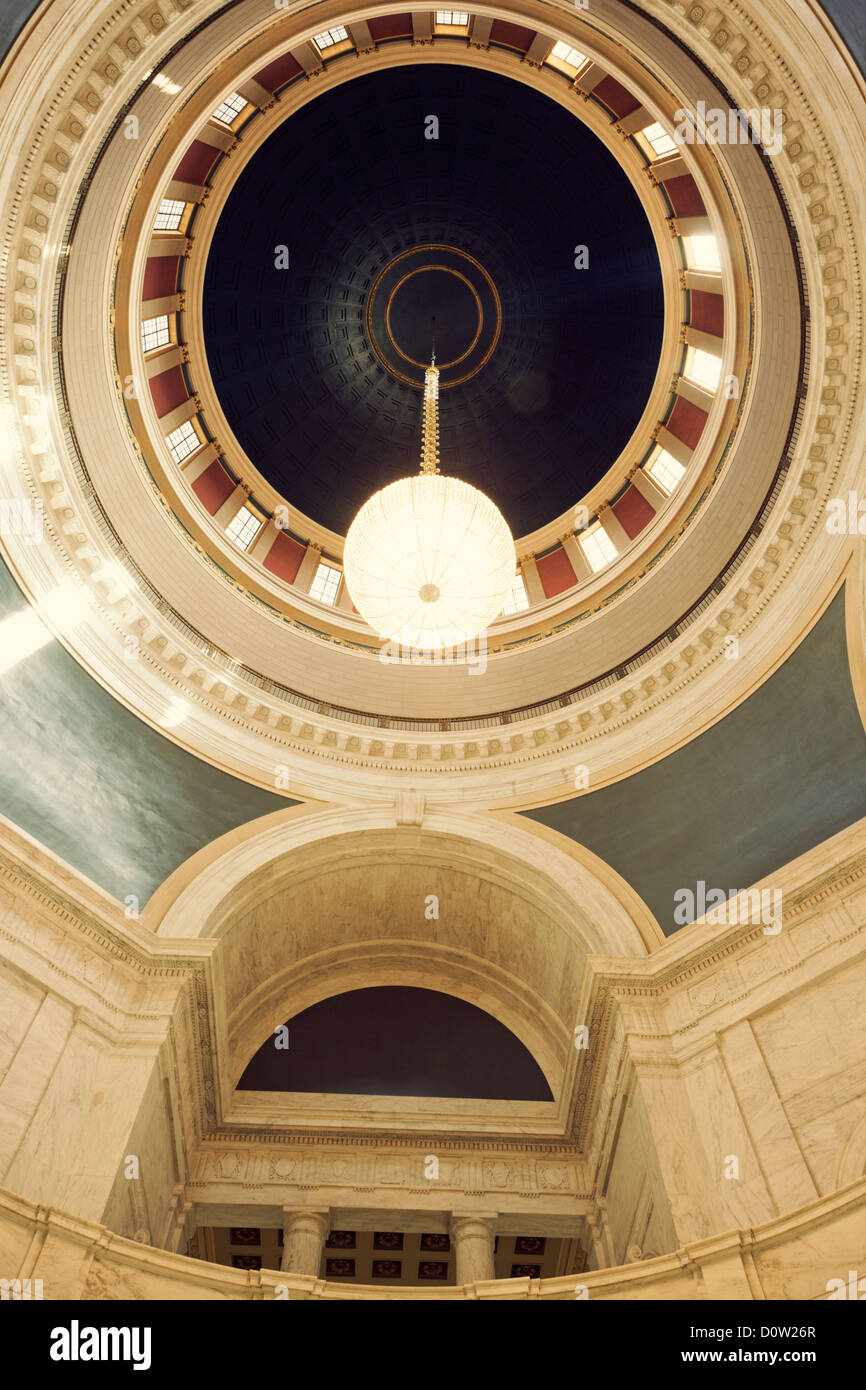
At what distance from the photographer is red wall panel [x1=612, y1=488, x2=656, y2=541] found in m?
17.6

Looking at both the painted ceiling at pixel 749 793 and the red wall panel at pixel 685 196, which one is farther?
the red wall panel at pixel 685 196

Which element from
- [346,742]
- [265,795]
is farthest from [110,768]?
[346,742]

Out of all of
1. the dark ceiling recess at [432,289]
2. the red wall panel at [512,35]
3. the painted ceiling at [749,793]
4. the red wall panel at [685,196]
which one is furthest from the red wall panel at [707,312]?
the painted ceiling at [749,793]

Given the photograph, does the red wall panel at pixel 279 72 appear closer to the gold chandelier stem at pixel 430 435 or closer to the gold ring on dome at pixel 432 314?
the gold ring on dome at pixel 432 314

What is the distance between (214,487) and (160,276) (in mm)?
3988

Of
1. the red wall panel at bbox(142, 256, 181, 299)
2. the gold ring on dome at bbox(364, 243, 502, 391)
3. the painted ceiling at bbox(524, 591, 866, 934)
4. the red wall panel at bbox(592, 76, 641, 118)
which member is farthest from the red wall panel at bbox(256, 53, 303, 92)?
the painted ceiling at bbox(524, 591, 866, 934)

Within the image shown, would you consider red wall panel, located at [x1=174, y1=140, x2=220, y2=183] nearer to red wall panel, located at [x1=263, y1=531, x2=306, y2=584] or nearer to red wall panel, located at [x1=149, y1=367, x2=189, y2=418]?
red wall panel, located at [x1=149, y1=367, x2=189, y2=418]

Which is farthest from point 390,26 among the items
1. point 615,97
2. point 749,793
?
point 749,793

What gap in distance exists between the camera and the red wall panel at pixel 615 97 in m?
15.6

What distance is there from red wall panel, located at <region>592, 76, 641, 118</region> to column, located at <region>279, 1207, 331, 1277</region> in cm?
1834

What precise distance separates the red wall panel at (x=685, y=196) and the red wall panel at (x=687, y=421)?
3.29m

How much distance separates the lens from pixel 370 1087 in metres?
13.2

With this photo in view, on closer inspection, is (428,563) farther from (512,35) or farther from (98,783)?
(512,35)
